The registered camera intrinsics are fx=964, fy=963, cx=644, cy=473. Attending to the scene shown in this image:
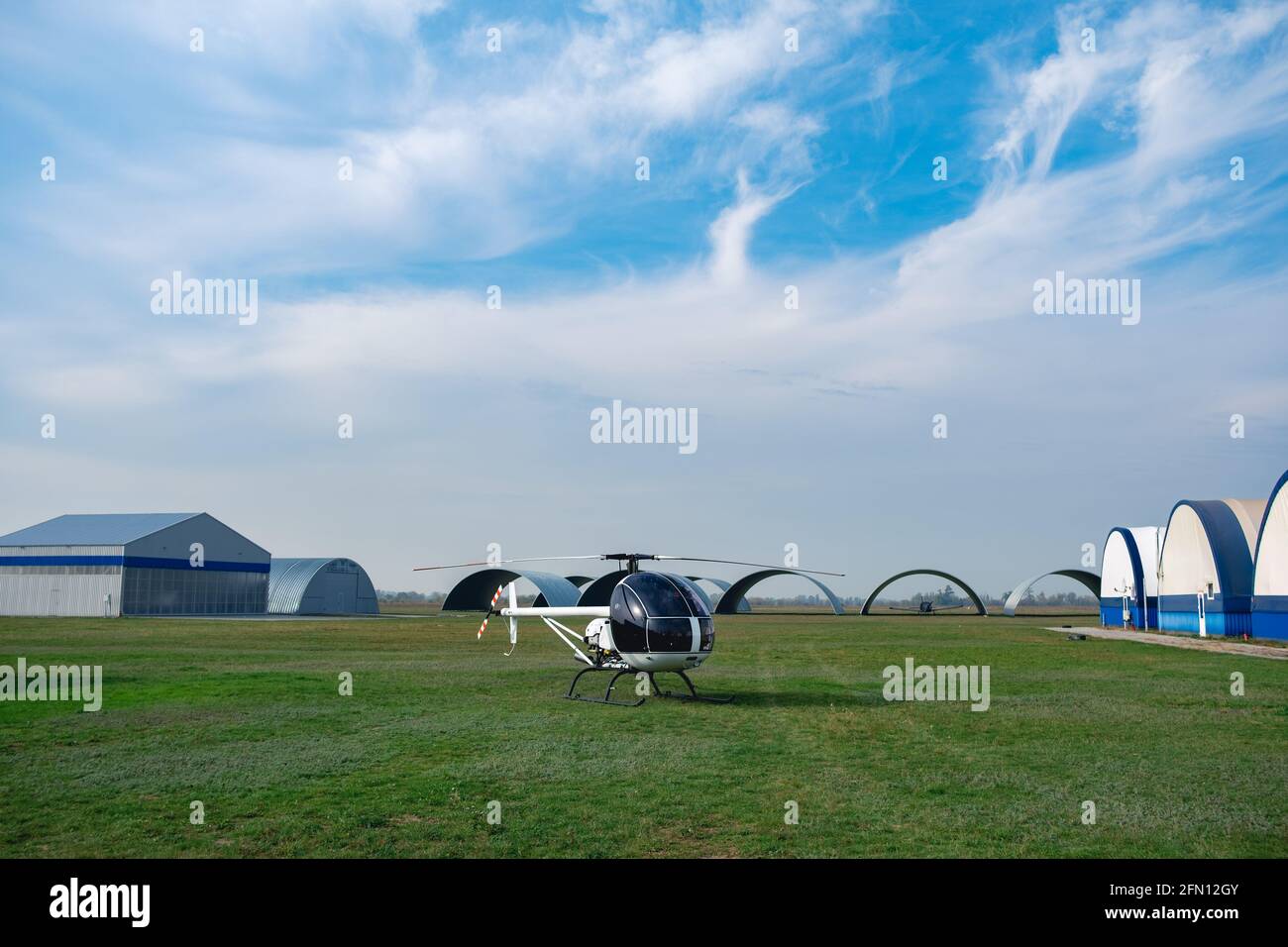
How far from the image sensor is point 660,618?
17.1m

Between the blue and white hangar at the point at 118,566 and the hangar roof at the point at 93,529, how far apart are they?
0.21 feet

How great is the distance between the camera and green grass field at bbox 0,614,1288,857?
318 inches

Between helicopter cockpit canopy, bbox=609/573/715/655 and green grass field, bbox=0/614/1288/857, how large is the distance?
3.75 ft

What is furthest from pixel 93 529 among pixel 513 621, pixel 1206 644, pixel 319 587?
pixel 1206 644

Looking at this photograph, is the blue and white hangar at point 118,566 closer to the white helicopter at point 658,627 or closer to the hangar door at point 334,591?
the hangar door at point 334,591

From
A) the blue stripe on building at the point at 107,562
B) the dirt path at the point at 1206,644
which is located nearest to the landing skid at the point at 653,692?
the dirt path at the point at 1206,644

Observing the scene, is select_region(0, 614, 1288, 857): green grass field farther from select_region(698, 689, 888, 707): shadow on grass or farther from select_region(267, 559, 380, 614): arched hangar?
select_region(267, 559, 380, 614): arched hangar

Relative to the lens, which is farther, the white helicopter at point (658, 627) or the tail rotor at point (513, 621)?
the tail rotor at point (513, 621)

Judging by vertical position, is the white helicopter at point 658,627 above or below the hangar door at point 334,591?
above

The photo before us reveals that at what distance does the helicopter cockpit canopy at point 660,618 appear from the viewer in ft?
56.0
